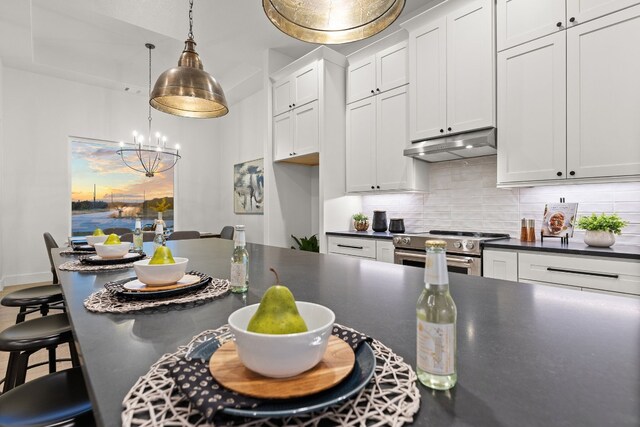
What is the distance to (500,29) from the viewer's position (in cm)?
262

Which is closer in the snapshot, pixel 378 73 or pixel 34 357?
pixel 34 357

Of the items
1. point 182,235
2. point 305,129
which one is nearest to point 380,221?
point 305,129

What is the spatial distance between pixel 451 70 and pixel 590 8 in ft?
3.18

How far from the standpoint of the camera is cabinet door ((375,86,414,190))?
3.33 metres

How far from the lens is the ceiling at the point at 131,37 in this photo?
336 cm

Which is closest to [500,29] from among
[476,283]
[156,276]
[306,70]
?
[306,70]

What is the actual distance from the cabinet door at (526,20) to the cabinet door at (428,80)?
0.48 metres

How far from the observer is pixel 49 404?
2.78 feet

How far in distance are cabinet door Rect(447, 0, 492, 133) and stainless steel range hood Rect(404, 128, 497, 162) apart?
0.08 meters

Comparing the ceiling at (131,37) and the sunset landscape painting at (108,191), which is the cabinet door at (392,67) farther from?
the sunset landscape painting at (108,191)

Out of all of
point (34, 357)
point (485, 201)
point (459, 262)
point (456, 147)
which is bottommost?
point (34, 357)

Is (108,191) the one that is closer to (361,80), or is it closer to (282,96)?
(282,96)

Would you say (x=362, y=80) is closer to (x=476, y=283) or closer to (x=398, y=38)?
(x=398, y=38)

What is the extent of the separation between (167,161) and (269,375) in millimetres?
6648
